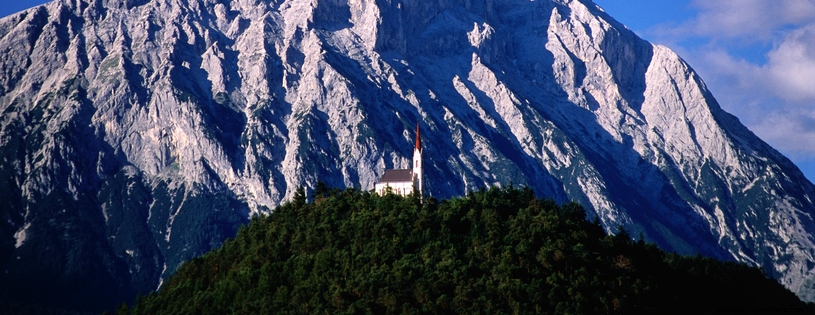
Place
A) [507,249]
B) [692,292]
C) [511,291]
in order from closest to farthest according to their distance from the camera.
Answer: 1. [511,291]
2. [507,249]
3. [692,292]

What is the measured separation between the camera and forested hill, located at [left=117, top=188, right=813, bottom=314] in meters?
170

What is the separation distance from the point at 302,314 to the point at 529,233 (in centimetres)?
3473

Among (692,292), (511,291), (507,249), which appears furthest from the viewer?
(692,292)

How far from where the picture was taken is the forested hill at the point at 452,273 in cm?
17038

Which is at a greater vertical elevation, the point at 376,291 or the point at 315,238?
the point at 315,238

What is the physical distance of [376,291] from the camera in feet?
575

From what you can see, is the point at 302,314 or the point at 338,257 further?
the point at 338,257

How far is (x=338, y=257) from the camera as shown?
187875mm

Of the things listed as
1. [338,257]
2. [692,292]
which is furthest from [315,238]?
[692,292]

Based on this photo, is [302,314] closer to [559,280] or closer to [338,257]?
[338,257]

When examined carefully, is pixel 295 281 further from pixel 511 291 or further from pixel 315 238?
pixel 511 291

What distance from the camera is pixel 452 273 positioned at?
176m

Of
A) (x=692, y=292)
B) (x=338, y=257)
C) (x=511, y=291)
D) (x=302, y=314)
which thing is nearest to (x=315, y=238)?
(x=338, y=257)

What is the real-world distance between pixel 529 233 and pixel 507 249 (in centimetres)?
650
